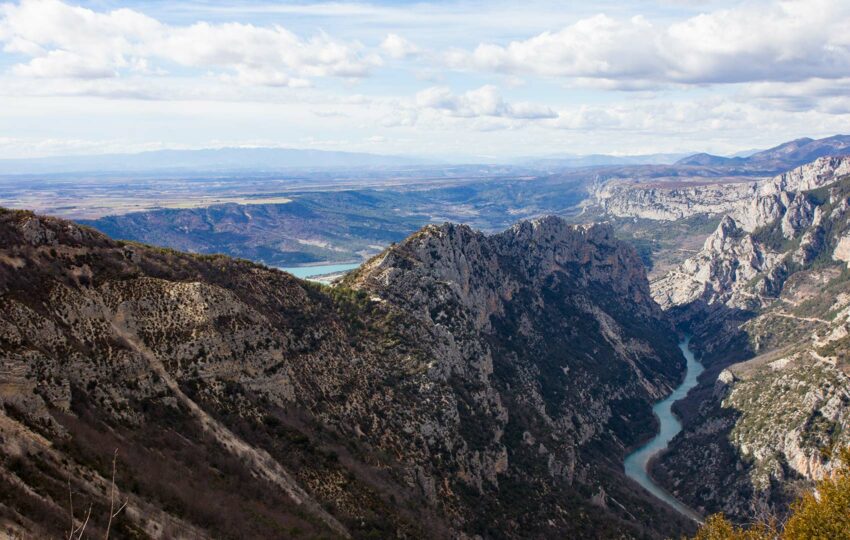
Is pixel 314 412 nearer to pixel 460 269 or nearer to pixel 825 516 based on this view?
pixel 825 516

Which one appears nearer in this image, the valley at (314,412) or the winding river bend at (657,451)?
the valley at (314,412)

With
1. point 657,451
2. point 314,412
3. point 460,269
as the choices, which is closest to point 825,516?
point 314,412

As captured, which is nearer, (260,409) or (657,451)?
(260,409)

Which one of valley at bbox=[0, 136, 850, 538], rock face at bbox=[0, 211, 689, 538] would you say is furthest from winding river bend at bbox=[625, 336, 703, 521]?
rock face at bbox=[0, 211, 689, 538]

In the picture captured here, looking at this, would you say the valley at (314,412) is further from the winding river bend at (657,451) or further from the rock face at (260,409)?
the winding river bend at (657,451)

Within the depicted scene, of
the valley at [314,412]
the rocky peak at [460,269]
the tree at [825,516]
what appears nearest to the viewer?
the tree at [825,516]

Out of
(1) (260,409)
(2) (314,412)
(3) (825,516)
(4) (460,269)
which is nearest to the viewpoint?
(3) (825,516)

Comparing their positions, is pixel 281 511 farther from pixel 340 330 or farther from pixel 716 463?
pixel 716 463

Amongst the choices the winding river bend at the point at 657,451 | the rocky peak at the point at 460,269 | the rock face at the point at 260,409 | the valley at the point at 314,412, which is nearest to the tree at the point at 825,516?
the valley at the point at 314,412

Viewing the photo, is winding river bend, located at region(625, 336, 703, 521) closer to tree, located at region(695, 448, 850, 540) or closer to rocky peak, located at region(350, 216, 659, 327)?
rocky peak, located at region(350, 216, 659, 327)
